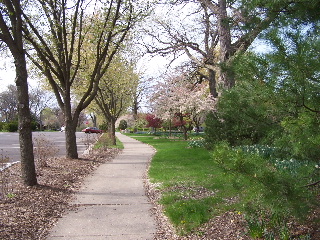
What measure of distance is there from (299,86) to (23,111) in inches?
241

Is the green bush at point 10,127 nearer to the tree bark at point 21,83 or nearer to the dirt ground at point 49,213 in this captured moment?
the dirt ground at point 49,213

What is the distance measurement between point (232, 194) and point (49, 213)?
11.2 feet

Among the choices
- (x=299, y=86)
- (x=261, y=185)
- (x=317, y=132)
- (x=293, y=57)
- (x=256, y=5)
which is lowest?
(x=261, y=185)

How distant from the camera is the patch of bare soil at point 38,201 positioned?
4.68 m

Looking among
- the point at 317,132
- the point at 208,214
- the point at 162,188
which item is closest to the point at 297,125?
the point at 317,132

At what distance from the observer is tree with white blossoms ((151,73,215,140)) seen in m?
24.3

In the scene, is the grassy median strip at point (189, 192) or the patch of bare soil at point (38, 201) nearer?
the patch of bare soil at point (38, 201)

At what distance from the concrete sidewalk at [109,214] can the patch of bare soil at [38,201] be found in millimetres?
234

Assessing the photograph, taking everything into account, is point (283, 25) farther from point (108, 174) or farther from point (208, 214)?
point (108, 174)

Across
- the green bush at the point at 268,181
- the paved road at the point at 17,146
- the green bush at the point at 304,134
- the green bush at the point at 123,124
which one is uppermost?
the green bush at the point at 123,124

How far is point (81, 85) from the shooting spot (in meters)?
18.5

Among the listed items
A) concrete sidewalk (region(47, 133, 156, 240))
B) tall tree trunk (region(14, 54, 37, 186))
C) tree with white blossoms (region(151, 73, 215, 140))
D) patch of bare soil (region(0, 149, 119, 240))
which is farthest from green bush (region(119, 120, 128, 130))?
tall tree trunk (region(14, 54, 37, 186))

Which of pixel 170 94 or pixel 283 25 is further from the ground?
pixel 170 94

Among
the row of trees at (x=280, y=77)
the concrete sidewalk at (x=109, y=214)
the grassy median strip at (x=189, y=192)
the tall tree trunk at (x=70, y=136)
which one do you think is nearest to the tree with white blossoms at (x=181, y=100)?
the tall tree trunk at (x=70, y=136)
